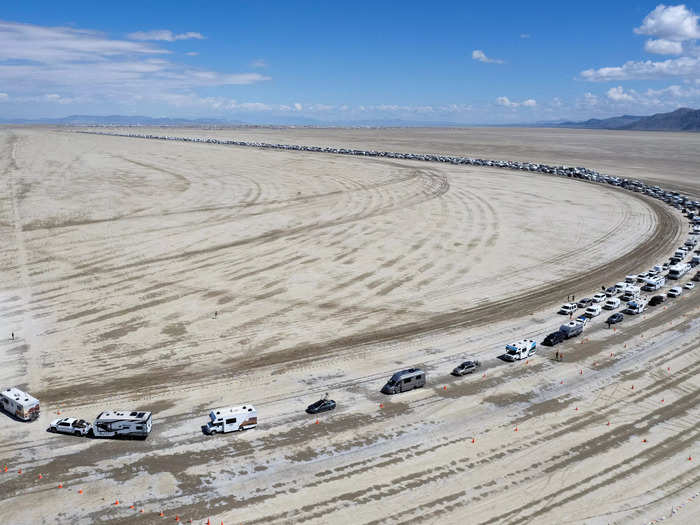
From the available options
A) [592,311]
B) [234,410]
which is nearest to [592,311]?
[592,311]

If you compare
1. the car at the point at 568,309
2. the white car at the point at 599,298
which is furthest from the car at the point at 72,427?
the white car at the point at 599,298

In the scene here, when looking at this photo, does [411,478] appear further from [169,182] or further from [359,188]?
[169,182]

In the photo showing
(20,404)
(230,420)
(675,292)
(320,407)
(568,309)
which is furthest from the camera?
(675,292)

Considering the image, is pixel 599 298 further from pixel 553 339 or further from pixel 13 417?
pixel 13 417

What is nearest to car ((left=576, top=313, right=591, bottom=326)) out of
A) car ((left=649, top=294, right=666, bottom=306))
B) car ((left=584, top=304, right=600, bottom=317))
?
car ((left=584, top=304, right=600, bottom=317))

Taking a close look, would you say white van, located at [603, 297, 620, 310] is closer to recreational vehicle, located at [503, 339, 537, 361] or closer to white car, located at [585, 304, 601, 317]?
white car, located at [585, 304, 601, 317]

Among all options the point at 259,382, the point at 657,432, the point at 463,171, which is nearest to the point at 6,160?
the point at 463,171
